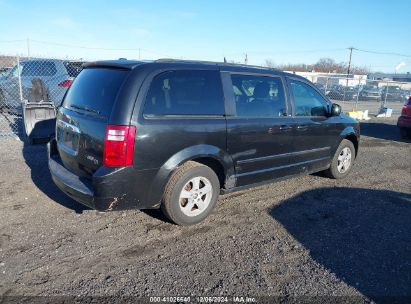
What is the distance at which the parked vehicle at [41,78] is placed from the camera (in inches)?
390

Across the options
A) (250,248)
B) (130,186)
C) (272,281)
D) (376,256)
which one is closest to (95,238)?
(130,186)

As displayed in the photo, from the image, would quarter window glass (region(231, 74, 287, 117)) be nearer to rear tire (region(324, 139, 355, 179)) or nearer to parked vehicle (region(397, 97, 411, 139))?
rear tire (region(324, 139, 355, 179))

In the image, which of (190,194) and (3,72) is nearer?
(190,194)

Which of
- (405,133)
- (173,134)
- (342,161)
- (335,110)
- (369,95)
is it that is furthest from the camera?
(369,95)

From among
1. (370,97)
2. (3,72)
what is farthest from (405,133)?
(370,97)

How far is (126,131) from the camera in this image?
11.1 feet

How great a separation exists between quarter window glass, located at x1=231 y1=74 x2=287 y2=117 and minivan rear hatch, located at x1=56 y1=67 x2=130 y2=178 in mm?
1481

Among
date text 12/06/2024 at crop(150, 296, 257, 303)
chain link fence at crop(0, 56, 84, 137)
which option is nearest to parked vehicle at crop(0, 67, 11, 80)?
chain link fence at crop(0, 56, 84, 137)

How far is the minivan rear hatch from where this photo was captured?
3520 mm

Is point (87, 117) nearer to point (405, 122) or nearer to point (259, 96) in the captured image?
point (259, 96)

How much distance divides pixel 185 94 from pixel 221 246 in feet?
5.51

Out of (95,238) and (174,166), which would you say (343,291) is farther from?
(95,238)

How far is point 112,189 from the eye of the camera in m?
3.42

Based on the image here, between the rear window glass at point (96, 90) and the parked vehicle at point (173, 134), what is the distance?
0.05ft
